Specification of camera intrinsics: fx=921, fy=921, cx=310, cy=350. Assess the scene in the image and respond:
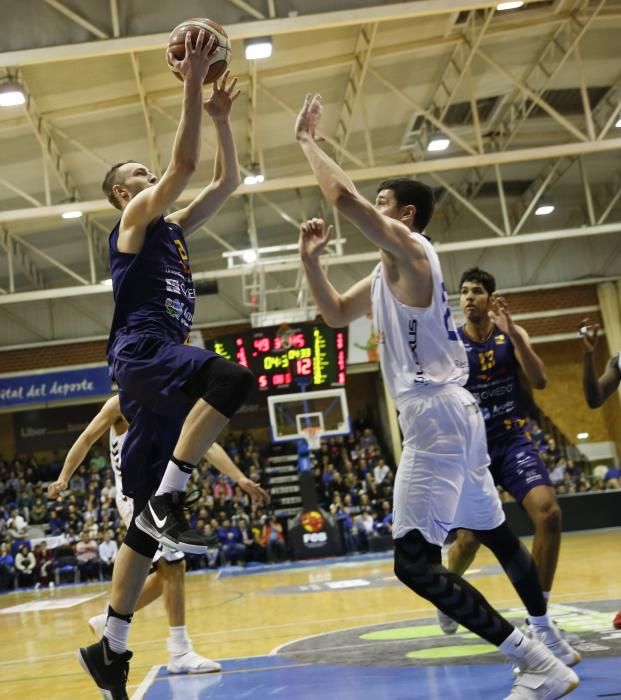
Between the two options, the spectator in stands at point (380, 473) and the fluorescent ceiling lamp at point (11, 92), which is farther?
the spectator in stands at point (380, 473)

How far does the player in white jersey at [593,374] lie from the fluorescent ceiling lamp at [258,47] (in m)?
7.88

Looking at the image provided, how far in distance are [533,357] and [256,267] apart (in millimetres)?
14751

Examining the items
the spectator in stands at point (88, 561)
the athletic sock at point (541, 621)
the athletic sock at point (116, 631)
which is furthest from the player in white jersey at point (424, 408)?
the spectator in stands at point (88, 561)

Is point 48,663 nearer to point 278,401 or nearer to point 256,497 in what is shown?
point 256,497

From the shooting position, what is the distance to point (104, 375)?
1047 inches

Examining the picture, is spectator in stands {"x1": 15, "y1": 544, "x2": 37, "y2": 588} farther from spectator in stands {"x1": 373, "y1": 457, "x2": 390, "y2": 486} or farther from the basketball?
the basketball

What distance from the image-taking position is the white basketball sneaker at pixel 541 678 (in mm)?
3549

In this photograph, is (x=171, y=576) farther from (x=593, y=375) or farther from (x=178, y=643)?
(x=593, y=375)

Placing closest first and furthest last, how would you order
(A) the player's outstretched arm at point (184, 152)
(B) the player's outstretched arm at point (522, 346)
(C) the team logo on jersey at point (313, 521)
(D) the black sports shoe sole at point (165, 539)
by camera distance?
1. (D) the black sports shoe sole at point (165, 539)
2. (A) the player's outstretched arm at point (184, 152)
3. (B) the player's outstretched arm at point (522, 346)
4. (C) the team logo on jersey at point (313, 521)

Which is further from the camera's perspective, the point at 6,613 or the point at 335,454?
the point at 335,454

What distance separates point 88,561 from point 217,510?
12.7 feet

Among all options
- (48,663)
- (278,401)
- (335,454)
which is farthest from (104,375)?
(48,663)

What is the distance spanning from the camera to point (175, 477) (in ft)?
12.1

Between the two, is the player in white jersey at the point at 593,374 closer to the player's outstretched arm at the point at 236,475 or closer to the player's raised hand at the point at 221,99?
the player's outstretched arm at the point at 236,475
